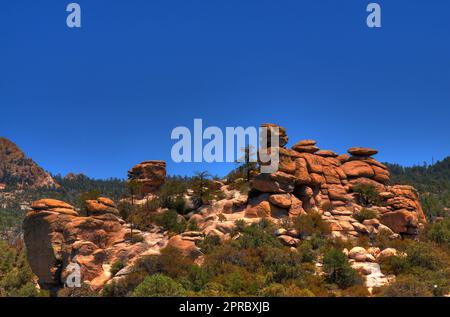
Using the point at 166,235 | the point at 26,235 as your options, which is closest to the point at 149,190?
the point at 166,235

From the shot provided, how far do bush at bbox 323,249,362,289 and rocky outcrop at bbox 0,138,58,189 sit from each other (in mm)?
170173

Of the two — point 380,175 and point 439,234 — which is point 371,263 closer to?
point 439,234

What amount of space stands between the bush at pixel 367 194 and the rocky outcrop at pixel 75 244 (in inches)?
845

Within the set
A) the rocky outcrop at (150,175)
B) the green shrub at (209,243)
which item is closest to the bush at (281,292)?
the green shrub at (209,243)

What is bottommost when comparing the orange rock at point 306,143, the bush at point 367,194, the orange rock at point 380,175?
the bush at point 367,194

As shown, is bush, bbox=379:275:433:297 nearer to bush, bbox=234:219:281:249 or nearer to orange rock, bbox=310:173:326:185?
bush, bbox=234:219:281:249

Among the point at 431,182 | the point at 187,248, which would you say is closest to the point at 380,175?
the point at 187,248

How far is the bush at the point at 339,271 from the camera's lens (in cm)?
2611

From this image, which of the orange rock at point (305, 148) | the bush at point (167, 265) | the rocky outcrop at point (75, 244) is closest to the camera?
the bush at point (167, 265)

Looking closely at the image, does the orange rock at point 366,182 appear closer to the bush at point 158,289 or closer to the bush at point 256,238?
the bush at point 256,238

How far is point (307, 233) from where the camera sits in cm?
3581

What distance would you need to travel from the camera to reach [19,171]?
187 m

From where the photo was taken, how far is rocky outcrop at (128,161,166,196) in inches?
2218
